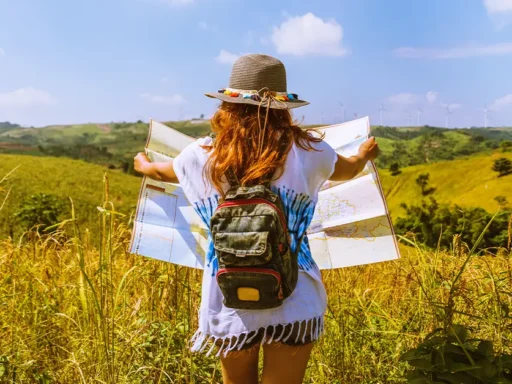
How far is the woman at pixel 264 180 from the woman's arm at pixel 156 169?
0.08 m

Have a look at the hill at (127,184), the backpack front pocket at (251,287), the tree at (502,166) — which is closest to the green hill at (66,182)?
A: the hill at (127,184)

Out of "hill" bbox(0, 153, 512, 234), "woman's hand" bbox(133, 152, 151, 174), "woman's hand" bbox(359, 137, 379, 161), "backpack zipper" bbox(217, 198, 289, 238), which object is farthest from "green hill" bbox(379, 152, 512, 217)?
"backpack zipper" bbox(217, 198, 289, 238)

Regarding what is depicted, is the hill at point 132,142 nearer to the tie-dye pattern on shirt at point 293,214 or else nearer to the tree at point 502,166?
the tree at point 502,166

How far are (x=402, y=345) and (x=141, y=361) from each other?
1.42 metres

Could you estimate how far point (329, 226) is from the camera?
2691mm

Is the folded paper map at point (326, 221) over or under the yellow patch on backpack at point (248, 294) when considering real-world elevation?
over

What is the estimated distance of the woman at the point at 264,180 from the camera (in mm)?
1993

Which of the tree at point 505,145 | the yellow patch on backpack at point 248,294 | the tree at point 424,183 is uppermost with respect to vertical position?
the tree at point 505,145

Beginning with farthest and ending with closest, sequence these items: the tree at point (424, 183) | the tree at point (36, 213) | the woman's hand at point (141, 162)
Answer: the tree at point (424, 183) → the tree at point (36, 213) → the woman's hand at point (141, 162)

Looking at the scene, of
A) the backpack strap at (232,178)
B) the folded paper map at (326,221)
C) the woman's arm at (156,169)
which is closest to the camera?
the backpack strap at (232,178)

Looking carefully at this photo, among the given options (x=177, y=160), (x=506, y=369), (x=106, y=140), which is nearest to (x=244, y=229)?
(x=177, y=160)

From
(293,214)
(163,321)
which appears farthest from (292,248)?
(163,321)

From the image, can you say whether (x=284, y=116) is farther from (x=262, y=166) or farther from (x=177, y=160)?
(x=177, y=160)

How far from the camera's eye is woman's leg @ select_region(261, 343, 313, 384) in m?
2.10
